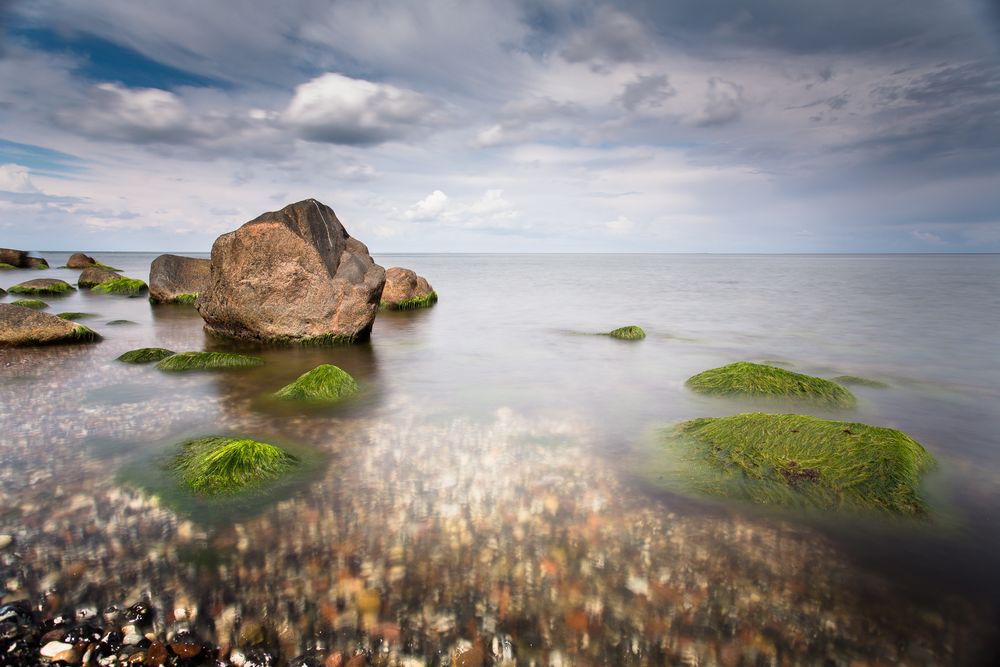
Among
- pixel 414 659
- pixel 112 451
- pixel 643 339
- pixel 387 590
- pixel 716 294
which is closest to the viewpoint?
pixel 414 659

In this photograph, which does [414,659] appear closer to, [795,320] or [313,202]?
[313,202]

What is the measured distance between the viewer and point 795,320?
63.1 ft

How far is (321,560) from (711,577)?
2816mm

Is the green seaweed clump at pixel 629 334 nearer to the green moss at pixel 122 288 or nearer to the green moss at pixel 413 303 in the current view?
the green moss at pixel 413 303

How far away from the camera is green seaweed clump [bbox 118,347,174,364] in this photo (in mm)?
10547

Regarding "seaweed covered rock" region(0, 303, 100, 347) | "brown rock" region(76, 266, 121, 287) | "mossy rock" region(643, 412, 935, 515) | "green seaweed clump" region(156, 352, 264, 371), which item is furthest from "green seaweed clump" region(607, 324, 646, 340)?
"brown rock" region(76, 266, 121, 287)

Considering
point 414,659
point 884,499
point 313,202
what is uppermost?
point 313,202

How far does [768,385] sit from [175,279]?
23048mm

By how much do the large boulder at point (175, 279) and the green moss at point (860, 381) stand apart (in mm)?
21642

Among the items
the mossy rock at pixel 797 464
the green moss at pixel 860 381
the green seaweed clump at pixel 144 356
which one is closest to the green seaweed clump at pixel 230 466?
the mossy rock at pixel 797 464

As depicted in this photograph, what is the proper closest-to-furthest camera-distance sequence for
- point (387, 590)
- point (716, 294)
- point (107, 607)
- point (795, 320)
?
point (107, 607) → point (387, 590) → point (795, 320) → point (716, 294)

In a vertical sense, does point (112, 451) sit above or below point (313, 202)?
below

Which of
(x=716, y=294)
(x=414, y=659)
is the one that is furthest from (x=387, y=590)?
(x=716, y=294)

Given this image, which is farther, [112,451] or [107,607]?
[112,451]
